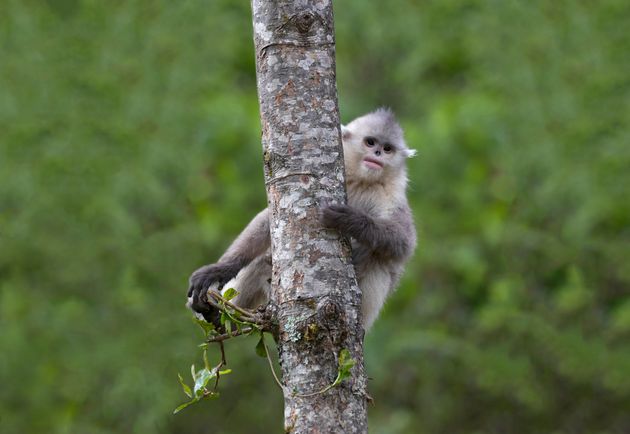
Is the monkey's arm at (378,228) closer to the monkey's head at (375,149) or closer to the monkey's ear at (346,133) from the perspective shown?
the monkey's head at (375,149)

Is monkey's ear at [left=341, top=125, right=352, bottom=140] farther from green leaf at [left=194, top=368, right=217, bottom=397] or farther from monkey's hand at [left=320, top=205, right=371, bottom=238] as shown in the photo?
green leaf at [left=194, top=368, right=217, bottom=397]

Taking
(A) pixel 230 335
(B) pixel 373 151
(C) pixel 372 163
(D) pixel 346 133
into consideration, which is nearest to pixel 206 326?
(A) pixel 230 335

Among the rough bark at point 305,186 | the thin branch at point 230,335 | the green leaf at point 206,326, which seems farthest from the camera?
the green leaf at point 206,326

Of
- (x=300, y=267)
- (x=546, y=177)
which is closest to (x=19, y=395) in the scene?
(x=300, y=267)

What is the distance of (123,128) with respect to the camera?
→ 10227mm

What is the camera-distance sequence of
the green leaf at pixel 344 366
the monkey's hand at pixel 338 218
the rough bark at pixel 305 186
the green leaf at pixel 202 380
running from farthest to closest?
the green leaf at pixel 202 380, the monkey's hand at pixel 338 218, the rough bark at pixel 305 186, the green leaf at pixel 344 366

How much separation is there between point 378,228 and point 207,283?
117 centimetres

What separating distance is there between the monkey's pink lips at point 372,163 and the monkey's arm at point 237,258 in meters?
0.93

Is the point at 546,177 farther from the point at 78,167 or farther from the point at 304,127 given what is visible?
the point at 304,127

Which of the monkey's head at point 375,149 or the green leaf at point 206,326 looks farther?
the monkey's head at point 375,149

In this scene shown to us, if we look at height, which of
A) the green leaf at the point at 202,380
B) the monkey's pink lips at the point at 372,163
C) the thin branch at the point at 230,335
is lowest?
the green leaf at the point at 202,380

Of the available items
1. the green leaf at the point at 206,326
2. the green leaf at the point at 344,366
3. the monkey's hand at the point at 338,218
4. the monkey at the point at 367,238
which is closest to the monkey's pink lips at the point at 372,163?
the monkey at the point at 367,238

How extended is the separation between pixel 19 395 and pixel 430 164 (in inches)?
250

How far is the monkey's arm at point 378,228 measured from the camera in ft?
13.0
